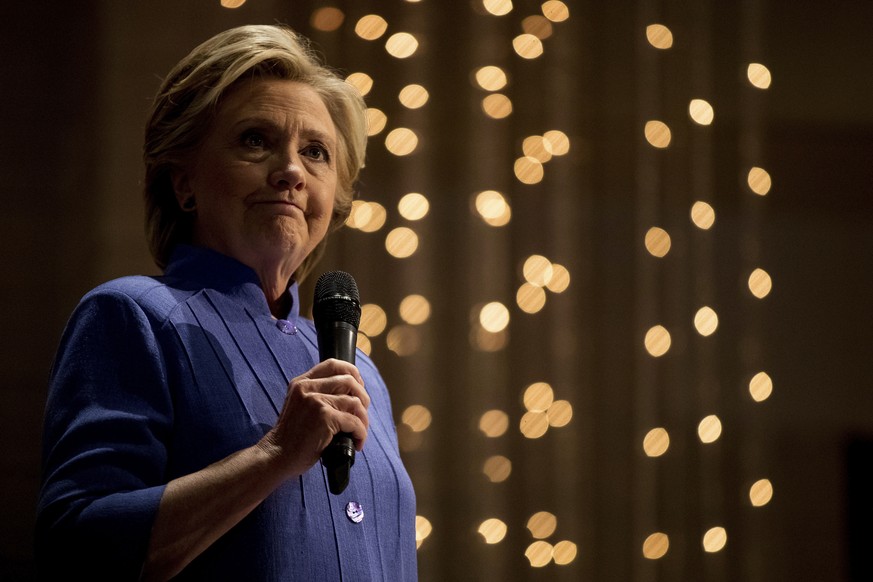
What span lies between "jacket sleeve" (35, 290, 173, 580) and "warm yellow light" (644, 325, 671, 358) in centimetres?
154

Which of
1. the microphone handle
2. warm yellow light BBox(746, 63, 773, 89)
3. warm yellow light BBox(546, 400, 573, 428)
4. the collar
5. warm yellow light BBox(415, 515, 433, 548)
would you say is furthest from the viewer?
warm yellow light BBox(746, 63, 773, 89)

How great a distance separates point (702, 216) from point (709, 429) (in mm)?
557

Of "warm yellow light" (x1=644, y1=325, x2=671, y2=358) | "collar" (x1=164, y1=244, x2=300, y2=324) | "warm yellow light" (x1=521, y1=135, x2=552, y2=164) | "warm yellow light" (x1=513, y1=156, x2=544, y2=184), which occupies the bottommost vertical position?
"warm yellow light" (x1=644, y1=325, x2=671, y2=358)

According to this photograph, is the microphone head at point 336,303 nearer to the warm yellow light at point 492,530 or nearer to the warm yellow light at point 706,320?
the warm yellow light at point 492,530

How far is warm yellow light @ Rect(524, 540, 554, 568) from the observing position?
7.14ft

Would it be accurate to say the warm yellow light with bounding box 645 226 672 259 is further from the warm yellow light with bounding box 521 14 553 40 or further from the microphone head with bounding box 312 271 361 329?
the microphone head with bounding box 312 271 361 329

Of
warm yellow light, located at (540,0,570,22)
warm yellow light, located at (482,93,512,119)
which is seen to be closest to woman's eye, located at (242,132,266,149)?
warm yellow light, located at (482,93,512,119)

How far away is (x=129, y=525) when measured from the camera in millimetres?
909

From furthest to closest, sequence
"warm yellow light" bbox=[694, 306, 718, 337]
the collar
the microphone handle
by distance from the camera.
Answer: "warm yellow light" bbox=[694, 306, 718, 337] → the collar → the microphone handle

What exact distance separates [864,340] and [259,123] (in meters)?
1.89

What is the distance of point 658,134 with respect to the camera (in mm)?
2373

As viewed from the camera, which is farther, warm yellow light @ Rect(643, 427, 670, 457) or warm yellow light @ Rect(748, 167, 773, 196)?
warm yellow light @ Rect(748, 167, 773, 196)

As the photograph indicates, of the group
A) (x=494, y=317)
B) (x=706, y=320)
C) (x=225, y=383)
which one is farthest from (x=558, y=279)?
(x=225, y=383)

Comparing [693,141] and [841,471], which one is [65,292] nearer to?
[693,141]
